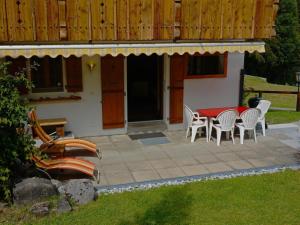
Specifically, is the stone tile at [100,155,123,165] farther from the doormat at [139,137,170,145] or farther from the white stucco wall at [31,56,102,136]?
the white stucco wall at [31,56,102,136]

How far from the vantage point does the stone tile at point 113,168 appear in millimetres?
12586

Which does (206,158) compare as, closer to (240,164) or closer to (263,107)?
(240,164)

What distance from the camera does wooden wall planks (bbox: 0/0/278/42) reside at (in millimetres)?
12688

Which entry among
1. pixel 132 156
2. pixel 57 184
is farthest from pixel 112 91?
pixel 57 184

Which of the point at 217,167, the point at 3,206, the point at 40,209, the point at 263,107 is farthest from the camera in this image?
the point at 263,107

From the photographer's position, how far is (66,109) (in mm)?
15852

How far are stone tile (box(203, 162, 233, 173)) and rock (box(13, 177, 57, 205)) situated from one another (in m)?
5.41

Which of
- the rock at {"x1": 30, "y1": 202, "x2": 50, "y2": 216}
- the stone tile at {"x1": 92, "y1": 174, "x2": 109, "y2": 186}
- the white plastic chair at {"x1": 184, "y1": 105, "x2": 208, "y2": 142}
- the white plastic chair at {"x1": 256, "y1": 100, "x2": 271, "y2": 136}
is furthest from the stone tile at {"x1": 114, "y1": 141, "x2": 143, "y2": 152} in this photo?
the white plastic chair at {"x1": 256, "y1": 100, "x2": 271, "y2": 136}

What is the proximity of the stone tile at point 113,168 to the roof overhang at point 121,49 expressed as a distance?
12.8 ft

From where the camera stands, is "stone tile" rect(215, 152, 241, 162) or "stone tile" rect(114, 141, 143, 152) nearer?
"stone tile" rect(215, 152, 241, 162)

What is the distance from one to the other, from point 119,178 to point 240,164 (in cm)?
433

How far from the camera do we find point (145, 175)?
12266mm

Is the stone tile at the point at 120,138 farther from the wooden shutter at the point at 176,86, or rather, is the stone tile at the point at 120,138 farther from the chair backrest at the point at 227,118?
the chair backrest at the point at 227,118

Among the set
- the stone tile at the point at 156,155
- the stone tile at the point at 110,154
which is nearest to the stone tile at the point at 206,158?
the stone tile at the point at 156,155
